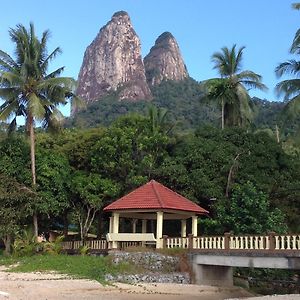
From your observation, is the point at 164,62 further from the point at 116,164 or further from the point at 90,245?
the point at 90,245

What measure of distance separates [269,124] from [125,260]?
49401mm

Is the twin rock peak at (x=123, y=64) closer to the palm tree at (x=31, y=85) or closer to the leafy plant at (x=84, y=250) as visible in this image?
the palm tree at (x=31, y=85)

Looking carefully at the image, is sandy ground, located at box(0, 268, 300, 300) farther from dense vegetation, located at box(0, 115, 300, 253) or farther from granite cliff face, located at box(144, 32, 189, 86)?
granite cliff face, located at box(144, 32, 189, 86)

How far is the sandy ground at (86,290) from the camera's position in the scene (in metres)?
13.7

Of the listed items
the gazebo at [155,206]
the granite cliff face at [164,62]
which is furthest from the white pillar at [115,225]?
the granite cliff face at [164,62]

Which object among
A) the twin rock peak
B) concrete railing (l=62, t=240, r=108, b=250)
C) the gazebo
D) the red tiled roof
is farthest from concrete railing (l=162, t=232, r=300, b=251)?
the twin rock peak

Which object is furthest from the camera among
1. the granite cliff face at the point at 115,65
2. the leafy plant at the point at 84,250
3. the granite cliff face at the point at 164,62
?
the granite cliff face at the point at 164,62

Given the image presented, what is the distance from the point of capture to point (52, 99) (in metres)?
27.5

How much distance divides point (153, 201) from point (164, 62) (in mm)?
111526

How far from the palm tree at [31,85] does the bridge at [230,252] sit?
28.1ft

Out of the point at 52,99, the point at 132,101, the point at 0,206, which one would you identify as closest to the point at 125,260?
the point at 0,206

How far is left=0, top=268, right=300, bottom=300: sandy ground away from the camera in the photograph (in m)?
13.7

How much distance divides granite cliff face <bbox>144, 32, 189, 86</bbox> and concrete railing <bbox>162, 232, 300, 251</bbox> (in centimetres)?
10738

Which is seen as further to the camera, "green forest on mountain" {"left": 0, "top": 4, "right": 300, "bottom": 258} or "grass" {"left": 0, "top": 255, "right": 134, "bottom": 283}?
"green forest on mountain" {"left": 0, "top": 4, "right": 300, "bottom": 258}
